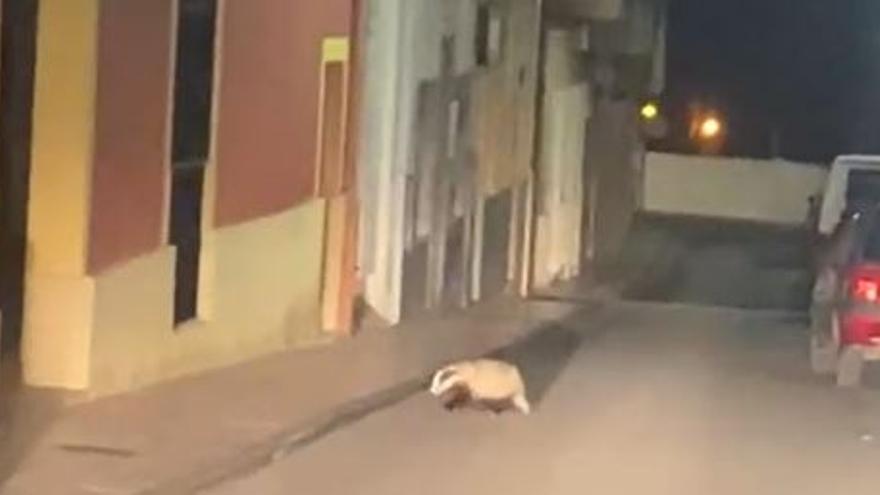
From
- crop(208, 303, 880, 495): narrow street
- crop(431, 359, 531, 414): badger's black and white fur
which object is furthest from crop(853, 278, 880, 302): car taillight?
crop(431, 359, 531, 414): badger's black and white fur

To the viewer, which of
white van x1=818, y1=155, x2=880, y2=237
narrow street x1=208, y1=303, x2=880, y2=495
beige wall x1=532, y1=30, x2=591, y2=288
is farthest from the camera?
beige wall x1=532, y1=30, x2=591, y2=288

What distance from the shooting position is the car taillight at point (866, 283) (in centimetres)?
2081

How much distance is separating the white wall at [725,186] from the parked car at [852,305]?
32021 mm

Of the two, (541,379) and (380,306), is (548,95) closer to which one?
A: (380,306)

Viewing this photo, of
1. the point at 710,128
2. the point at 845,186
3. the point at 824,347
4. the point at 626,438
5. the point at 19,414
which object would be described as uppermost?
the point at 845,186

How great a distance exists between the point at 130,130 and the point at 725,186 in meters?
39.8

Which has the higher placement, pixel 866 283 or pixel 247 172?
pixel 247 172

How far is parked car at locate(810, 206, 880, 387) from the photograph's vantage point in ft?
68.4

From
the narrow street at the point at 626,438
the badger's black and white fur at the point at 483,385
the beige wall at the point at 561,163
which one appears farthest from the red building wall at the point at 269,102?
the beige wall at the point at 561,163

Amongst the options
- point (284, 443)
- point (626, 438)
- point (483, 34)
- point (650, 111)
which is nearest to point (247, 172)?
point (626, 438)

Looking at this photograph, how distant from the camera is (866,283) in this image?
2086cm

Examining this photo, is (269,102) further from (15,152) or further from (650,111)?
(650,111)

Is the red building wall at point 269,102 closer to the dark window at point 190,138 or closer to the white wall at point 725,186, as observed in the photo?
the dark window at point 190,138

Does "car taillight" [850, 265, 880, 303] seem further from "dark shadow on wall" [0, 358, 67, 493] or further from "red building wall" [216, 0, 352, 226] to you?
"dark shadow on wall" [0, 358, 67, 493]
